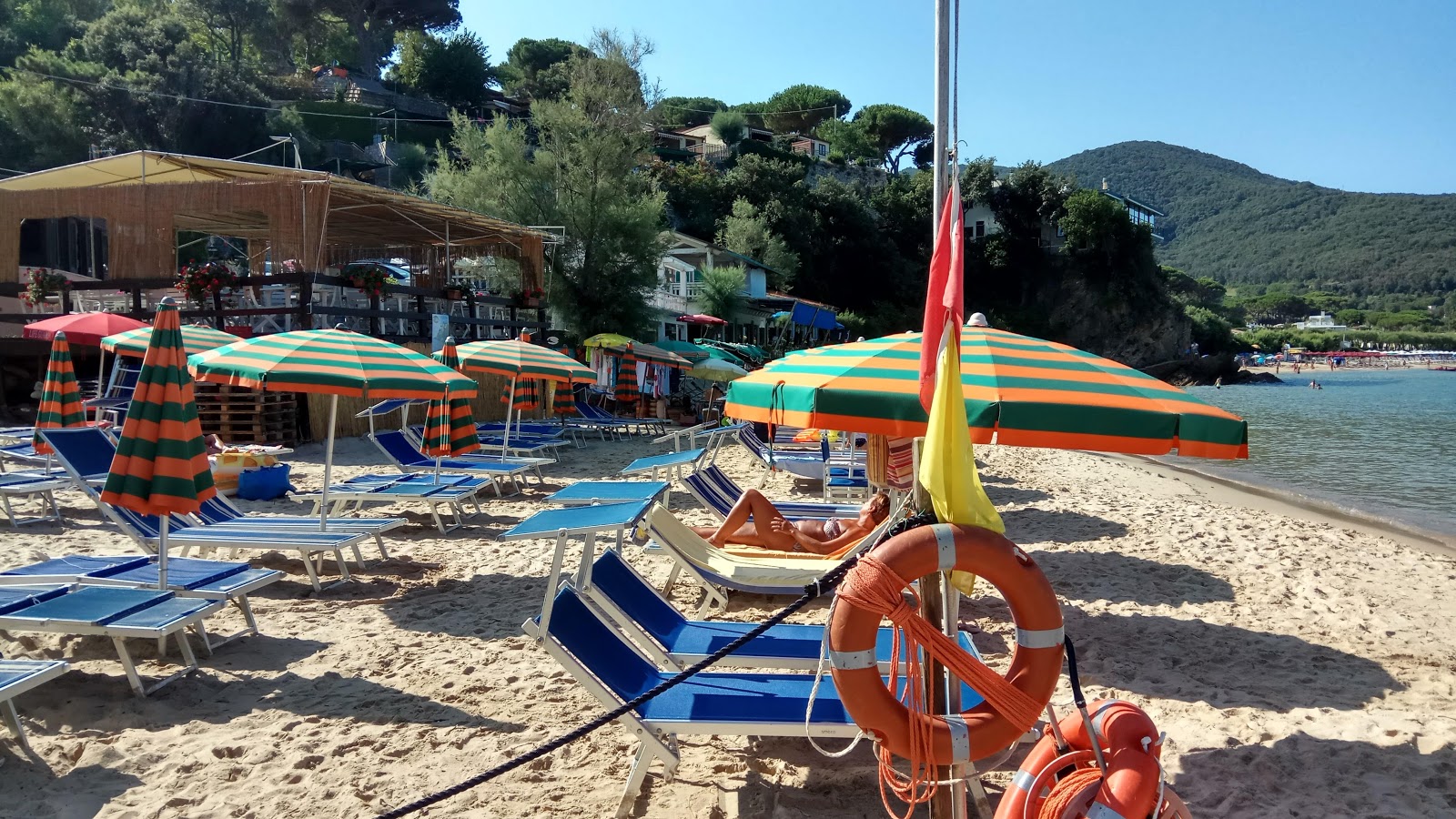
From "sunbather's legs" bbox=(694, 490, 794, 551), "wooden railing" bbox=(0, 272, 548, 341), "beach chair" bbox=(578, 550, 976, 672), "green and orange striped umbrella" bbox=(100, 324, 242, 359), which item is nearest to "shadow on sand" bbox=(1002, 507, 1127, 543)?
"sunbather's legs" bbox=(694, 490, 794, 551)

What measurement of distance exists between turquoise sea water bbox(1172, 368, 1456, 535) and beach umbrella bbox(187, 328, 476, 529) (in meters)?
12.9

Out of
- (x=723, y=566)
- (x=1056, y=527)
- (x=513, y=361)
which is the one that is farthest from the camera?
(x=513, y=361)

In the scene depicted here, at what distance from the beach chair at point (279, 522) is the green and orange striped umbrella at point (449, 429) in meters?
1.88

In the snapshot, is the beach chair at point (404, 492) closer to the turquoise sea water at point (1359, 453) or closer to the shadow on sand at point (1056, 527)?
the shadow on sand at point (1056, 527)

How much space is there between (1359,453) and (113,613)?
25.7 m

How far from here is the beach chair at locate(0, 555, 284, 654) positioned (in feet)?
15.3

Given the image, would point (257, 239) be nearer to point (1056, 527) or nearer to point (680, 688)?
point (1056, 527)

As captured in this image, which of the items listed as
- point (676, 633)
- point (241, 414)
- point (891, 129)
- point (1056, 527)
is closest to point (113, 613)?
point (676, 633)

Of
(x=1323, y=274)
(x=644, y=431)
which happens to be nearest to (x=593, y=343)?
(x=644, y=431)

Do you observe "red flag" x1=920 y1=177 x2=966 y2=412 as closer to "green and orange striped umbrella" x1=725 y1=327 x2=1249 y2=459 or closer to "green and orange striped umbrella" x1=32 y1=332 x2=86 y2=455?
"green and orange striped umbrella" x1=725 y1=327 x2=1249 y2=459

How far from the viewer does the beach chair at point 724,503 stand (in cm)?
745

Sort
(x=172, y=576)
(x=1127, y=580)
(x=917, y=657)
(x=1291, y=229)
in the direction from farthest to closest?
(x=1291, y=229) → (x=1127, y=580) → (x=172, y=576) → (x=917, y=657)

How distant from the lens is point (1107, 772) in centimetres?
243

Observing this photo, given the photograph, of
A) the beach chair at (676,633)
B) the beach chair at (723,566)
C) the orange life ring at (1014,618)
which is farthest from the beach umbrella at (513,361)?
the orange life ring at (1014,618)
